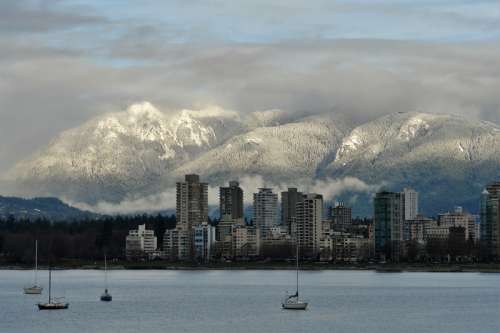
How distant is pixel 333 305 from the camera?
128 metres

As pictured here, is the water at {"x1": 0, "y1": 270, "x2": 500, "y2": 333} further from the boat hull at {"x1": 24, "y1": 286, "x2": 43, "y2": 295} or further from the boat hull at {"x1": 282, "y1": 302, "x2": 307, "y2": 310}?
the boat hull at {"x1": 24, "y1": 286, "x2": 43, "y2": 295}

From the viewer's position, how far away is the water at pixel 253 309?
10125cm

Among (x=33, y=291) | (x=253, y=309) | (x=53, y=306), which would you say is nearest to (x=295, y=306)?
(x=253, y=309)

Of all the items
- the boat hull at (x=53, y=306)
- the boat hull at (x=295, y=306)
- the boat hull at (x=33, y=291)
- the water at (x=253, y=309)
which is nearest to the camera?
the water at (x=253, y=309)

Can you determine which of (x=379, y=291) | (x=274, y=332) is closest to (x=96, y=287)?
(x=379, y=291)

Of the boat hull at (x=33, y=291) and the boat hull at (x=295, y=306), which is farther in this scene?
the boat hull at (x=33, y=291)

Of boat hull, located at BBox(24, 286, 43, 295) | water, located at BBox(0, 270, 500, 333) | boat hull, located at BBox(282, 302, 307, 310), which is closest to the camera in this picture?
water, located at BBox(0, 270, 500, 333)

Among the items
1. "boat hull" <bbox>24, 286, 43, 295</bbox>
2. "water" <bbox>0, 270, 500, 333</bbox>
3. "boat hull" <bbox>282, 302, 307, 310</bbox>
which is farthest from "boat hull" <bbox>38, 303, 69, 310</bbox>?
"boat hull" <bbox>24, 286, 43, 295</bbox>

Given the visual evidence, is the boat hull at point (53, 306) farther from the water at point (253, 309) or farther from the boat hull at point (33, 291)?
the boat hull at point (33, 291)

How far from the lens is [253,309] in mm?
121625

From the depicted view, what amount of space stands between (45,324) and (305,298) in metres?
43.6

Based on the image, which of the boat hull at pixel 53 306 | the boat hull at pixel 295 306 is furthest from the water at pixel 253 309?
the boat hull at pixel 295 306

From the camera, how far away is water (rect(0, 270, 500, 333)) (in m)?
101

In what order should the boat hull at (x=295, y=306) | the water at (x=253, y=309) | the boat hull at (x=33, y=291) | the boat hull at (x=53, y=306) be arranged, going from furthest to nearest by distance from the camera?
1. the boat hull at (x=33, y=291)
2. the boat hull at (x=295, y=306)
3. the boat hull at (x=53, y=306)
4. the water at (x=253, y=309)
